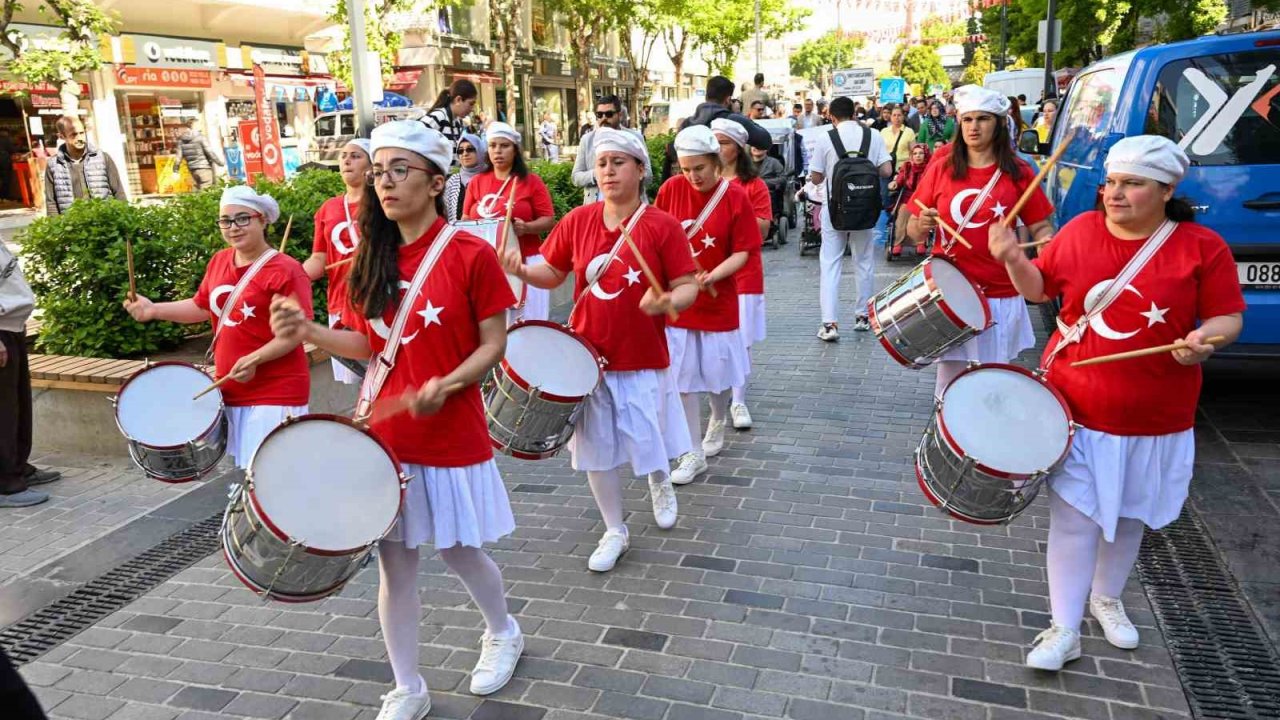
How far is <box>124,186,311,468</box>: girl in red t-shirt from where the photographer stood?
174 inches

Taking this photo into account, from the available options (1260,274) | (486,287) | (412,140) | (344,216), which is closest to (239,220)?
(344,216)

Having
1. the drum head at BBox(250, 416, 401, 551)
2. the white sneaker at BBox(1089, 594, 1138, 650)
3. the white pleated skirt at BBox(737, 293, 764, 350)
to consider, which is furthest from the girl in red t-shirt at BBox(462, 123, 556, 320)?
the white sneaker at BBox(1089, 594, 1138, 650)

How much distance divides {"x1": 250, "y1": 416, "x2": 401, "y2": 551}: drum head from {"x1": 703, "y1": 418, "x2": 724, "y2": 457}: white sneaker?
3352 mm

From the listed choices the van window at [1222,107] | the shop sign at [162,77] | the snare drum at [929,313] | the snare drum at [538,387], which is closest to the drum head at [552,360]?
the snare drum at [538,387]

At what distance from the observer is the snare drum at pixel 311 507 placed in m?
2.86

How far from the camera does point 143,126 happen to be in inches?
1022

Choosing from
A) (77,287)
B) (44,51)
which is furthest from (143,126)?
(77,287)

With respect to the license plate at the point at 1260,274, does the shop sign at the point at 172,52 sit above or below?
above

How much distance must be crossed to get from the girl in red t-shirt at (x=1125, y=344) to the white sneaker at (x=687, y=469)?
2378 mm

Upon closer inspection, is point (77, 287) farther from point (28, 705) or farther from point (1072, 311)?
point (1072, 311)

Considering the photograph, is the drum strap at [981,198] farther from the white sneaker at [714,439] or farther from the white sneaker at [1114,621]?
the white sneaker at [1114,621]

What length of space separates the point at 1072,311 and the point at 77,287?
244 inches

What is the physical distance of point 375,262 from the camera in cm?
320

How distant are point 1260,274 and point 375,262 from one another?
5.02m
